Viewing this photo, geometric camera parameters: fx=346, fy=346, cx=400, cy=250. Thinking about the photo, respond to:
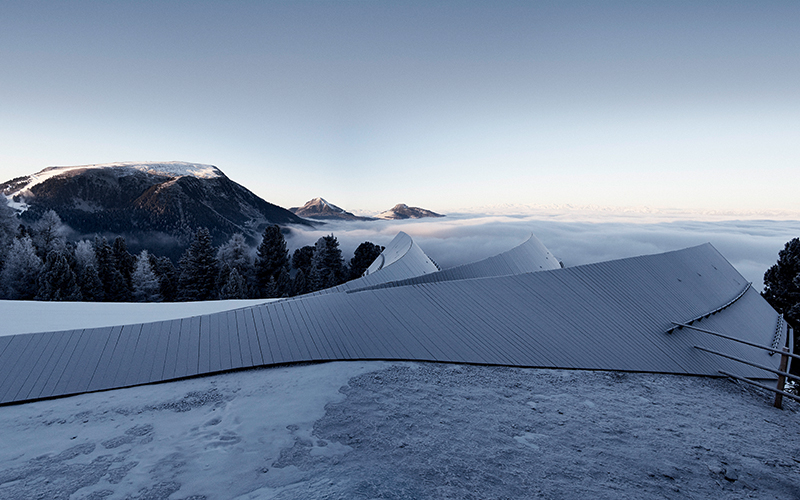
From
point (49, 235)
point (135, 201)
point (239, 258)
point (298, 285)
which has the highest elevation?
point (135, 201)

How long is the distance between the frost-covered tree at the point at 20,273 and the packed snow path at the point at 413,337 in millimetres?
27598

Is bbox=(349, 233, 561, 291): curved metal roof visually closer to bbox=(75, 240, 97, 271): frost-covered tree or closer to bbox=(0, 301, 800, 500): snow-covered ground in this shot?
bbox=(0, 301, 800, 500): snow-covered ground

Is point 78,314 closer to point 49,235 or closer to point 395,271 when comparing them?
point 395,271

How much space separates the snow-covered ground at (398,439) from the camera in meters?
3.81

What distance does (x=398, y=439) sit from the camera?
463 centimetres

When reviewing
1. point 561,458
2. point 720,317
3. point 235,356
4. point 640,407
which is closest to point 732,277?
point 720,317

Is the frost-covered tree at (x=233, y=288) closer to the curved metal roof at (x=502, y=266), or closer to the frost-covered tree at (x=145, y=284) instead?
the frost-covered tree at (x=145, y=284)

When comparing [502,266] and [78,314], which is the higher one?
[502,266]

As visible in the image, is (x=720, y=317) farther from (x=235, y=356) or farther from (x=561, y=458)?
(x=235, y=356)

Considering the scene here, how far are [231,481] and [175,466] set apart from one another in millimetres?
866

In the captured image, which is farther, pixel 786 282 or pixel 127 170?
pixel 127 170

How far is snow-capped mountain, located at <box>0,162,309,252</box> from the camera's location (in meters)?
108

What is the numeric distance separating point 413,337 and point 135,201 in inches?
5907

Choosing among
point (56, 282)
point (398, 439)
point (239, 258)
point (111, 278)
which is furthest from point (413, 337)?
point (239, 258)
